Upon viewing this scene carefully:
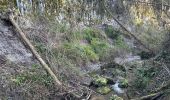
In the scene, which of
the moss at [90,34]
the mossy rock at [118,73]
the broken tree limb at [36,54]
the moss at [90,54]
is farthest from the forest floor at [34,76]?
the moss at [90,34]

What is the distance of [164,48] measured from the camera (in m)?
12.1

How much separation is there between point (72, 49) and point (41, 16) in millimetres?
2134

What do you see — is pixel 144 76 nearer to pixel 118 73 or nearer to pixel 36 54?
pixel 118 73

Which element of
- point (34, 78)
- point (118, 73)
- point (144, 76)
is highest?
point (34, 78)

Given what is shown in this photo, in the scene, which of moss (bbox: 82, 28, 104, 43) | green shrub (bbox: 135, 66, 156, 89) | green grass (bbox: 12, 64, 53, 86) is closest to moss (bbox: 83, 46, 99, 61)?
moss (bbox: 82, 28, 104, 43)

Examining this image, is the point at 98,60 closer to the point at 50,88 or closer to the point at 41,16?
the point at 41,16

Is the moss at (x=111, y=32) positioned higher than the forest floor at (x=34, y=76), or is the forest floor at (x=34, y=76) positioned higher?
the forest floor at (x=34, y=76)

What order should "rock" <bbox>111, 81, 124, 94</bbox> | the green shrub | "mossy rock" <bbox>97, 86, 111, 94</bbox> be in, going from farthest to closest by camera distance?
"rock" <bbox>111, 81, 124, 94</bbox> → "mossy rock" <bbox>97, 86, 111, 94</bbox> → the green shrub

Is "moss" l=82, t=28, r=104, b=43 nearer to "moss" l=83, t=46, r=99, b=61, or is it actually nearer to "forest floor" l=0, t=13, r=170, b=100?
"moss" l=83, t=46, r=99, b=61

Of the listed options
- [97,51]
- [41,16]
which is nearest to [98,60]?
[97,51]

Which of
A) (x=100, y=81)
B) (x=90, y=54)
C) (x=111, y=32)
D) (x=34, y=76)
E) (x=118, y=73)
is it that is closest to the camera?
(x=34, y=76)

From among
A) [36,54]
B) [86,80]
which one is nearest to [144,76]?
[86,80]

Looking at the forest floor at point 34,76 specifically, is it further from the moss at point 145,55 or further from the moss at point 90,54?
the moss at point 145,55

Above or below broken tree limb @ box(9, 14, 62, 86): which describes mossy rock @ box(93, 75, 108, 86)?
below
